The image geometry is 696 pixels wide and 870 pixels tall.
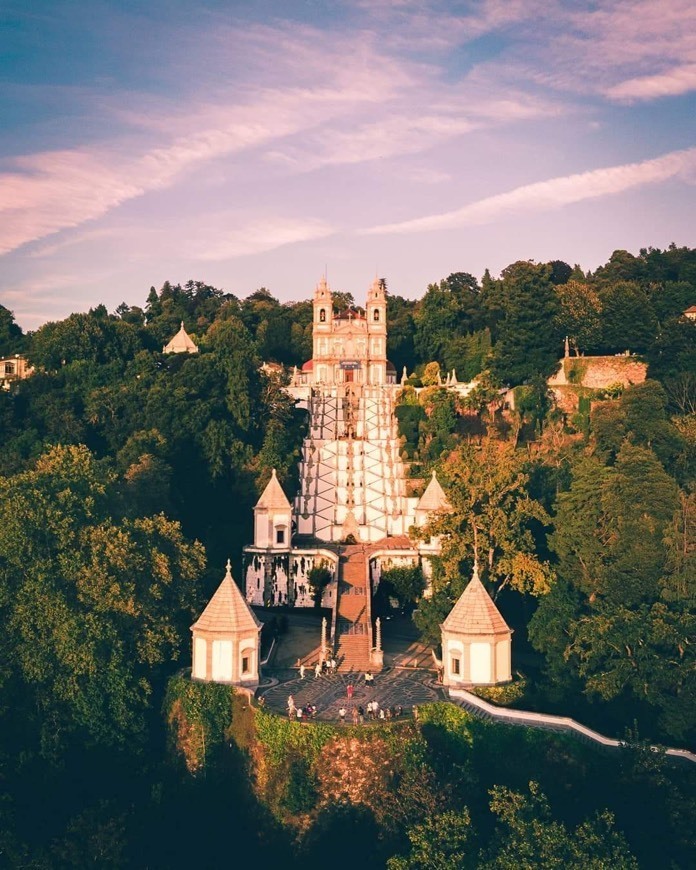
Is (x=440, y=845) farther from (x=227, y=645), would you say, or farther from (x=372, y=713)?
(x=227, y=645)

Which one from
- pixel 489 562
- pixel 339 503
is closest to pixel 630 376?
pixel 339 503

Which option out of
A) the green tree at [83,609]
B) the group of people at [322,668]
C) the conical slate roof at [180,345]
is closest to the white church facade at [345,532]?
the group of people at [322,668]

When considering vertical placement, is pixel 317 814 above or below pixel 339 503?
below

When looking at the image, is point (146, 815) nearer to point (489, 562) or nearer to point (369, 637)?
point (369, 637)

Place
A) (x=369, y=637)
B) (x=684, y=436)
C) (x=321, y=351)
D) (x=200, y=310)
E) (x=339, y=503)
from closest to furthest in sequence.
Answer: (x=369, y=637)
(x=684, y=436)
(x=339, y=503)
(x=321, y=351)
(x=200, y=310)

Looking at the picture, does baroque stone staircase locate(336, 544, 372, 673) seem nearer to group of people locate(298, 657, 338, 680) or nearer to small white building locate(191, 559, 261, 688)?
group of people locate(298, 657, 338, 680)
